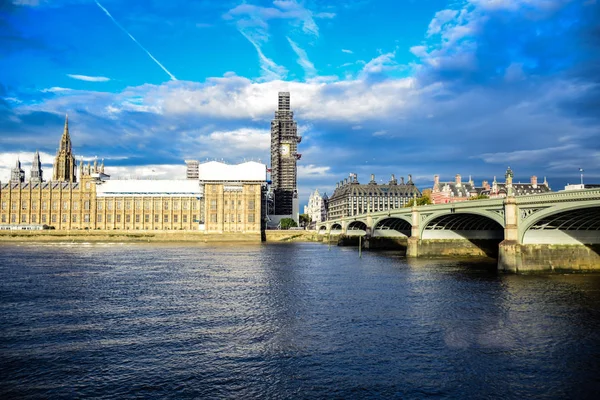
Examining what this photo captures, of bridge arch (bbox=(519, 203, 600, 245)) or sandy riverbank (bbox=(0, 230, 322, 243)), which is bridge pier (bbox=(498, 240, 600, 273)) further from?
sandy riverbank (bbox=(0, 230, 322, 243))

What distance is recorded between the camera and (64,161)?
191m

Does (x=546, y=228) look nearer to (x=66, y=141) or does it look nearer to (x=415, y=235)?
(x=415, y=235)

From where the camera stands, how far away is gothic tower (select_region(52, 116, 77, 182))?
19012 cm

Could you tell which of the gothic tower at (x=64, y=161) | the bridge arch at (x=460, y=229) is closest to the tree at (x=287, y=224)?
the gothic tower at (x=64, y=161)

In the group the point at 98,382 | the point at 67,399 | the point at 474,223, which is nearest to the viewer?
the point at 67,399

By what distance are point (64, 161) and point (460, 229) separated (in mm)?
166438

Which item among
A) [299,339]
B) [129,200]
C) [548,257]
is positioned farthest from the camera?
[129,200]

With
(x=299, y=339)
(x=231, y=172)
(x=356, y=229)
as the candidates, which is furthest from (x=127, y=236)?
(x=299, y=339)

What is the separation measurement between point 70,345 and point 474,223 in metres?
67.0

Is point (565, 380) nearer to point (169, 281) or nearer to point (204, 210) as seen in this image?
point (169, 281)

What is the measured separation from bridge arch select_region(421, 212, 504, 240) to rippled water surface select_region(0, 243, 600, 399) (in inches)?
1147

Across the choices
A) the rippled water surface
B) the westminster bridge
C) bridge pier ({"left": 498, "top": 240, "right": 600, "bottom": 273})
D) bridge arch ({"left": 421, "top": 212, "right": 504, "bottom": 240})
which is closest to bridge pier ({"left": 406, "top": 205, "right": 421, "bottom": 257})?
bridge arch ({"left": 421, "top": 212, "right": 504, "bottom": 240})

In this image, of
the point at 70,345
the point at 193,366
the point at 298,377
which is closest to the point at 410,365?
the point at 298,377

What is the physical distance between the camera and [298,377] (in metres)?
19.5
